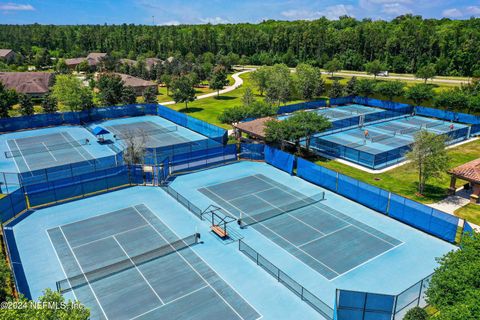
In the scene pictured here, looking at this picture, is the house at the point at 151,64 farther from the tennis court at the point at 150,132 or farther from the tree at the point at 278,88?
the tennis court at the point at 150,132

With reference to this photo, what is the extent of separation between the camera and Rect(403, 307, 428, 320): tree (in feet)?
49.0

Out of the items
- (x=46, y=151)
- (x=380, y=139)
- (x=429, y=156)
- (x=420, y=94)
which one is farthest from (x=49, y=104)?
(x=420, y=94)

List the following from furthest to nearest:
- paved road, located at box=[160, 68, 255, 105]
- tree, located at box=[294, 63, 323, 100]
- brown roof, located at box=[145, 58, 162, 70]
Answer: brown roof, located at box=[145, 58, 162, 70] → paved road, located at box=[160, 68, 255, 105] → tree, located at box=[294, 63, 323, 100]


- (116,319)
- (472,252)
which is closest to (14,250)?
(116,319)

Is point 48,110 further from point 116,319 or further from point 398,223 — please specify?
point 398,223

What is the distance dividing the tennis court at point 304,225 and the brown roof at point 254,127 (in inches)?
341

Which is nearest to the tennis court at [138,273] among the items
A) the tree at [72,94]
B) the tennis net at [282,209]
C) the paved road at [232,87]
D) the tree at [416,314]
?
the tennis net at [282,209]

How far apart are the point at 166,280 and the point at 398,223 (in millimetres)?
16444

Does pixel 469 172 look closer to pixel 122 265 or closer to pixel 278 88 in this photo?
pixel 122 265

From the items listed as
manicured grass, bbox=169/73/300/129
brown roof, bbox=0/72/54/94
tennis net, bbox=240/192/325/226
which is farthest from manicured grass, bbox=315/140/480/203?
brown roof, bbox=0/72/54/94

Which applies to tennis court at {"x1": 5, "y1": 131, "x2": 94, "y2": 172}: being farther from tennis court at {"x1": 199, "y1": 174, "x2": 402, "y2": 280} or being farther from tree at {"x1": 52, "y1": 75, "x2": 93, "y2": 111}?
tennis court at {"x1": 199, "y1": 174, "x2": 402, "y2": 280}

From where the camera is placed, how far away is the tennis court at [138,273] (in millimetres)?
17688

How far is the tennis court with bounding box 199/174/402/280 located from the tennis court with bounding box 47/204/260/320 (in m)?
5.17

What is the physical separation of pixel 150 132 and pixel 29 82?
1529 inches
